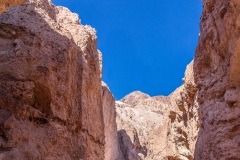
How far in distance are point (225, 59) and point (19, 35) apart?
10.5ft

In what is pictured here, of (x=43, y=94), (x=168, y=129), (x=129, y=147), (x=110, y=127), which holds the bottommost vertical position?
(x=43, y=94)

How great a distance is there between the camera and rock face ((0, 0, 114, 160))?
4.46 meters

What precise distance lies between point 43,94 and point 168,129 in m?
11.3

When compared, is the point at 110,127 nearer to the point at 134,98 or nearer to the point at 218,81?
the point at 218,81

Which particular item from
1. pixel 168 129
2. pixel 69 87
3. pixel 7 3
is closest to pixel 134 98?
pixel 168 129

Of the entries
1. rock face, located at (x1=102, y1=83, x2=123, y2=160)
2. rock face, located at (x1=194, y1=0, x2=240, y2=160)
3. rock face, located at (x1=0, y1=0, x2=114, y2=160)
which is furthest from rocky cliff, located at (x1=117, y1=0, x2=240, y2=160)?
rock face, located at (x1=102, y1=83, x2=123, y2=160)

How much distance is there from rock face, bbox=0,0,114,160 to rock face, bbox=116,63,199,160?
6571 mm

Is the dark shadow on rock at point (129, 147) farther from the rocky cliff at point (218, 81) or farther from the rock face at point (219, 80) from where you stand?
the rock face at point (219, 80)

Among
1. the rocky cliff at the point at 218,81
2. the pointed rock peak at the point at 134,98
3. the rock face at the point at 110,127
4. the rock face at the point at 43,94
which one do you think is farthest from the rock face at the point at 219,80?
the pointed rock peak at the point at 134,98

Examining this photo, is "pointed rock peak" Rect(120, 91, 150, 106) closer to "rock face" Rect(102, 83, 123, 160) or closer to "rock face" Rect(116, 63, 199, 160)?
"rock face" Rect(116, 63, 199, 160)

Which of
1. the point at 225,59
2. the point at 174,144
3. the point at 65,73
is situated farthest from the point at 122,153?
the point at 225,59

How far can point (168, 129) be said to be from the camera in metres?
15.6

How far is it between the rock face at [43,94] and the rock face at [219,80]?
1.98 metres

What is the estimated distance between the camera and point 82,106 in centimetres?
577
